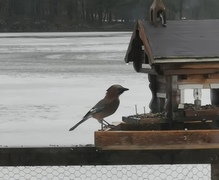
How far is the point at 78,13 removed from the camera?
101938 mm

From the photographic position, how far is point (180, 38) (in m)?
4.24

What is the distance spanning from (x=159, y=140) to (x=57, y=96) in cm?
1153

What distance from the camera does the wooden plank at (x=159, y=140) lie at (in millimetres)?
3857

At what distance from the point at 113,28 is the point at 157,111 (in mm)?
85322

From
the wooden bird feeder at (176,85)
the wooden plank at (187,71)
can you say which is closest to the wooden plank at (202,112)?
the wooden bird feeder at (176,85)

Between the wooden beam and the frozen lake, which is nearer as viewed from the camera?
the wooden beam

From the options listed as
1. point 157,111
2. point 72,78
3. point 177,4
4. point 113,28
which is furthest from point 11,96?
A: point 177,4

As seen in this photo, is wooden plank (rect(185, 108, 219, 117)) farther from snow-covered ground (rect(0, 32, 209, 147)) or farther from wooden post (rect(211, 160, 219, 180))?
snow-covered ground (rect(0, 32, 209, 147))

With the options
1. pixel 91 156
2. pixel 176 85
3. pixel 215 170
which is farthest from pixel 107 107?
pixel 215 170

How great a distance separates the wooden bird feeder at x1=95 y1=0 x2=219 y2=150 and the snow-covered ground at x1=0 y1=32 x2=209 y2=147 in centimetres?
84

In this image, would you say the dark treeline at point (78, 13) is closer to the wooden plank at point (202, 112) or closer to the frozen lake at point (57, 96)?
the frozen lake at point (57, 96)

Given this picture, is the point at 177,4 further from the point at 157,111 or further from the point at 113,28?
the point at 157,111

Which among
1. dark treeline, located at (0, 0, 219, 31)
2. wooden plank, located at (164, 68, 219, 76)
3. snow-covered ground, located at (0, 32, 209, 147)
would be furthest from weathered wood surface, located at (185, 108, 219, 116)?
dark treeline, located at (0, 0, 219, 31)

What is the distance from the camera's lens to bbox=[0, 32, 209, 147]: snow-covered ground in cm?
977
